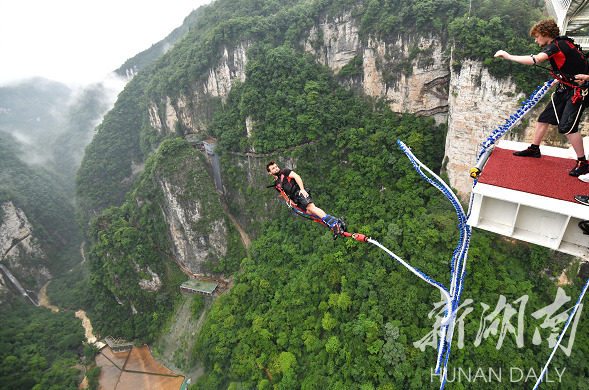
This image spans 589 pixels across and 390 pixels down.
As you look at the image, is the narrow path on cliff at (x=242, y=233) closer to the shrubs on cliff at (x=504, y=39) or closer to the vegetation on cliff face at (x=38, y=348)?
the vegetation on cliff face at (x=38, y=348)

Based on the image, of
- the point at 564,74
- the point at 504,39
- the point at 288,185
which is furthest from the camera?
the point at 504,39

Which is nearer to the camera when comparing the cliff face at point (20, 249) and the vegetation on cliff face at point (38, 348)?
the vegetation on cliff face at point (38, 348)

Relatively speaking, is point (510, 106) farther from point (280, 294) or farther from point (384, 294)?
point (280, 294)

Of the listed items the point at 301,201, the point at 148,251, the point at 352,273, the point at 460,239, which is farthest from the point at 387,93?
the point at 148,251

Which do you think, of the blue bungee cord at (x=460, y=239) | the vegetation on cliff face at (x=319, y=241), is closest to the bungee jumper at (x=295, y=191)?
the blue bungee cord at (x=460, y=239)

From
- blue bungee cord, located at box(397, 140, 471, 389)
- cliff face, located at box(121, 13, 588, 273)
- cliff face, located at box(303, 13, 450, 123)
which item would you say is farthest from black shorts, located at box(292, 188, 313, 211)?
cliff face, located at box(303, 13, 450, 123)

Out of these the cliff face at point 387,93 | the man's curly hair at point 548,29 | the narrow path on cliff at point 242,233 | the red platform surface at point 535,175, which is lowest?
the narrow path on cliff at point 242,233

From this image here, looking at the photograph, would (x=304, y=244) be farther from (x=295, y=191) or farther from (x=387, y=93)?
(x=295, y=191)

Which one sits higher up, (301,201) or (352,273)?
(301,201)
